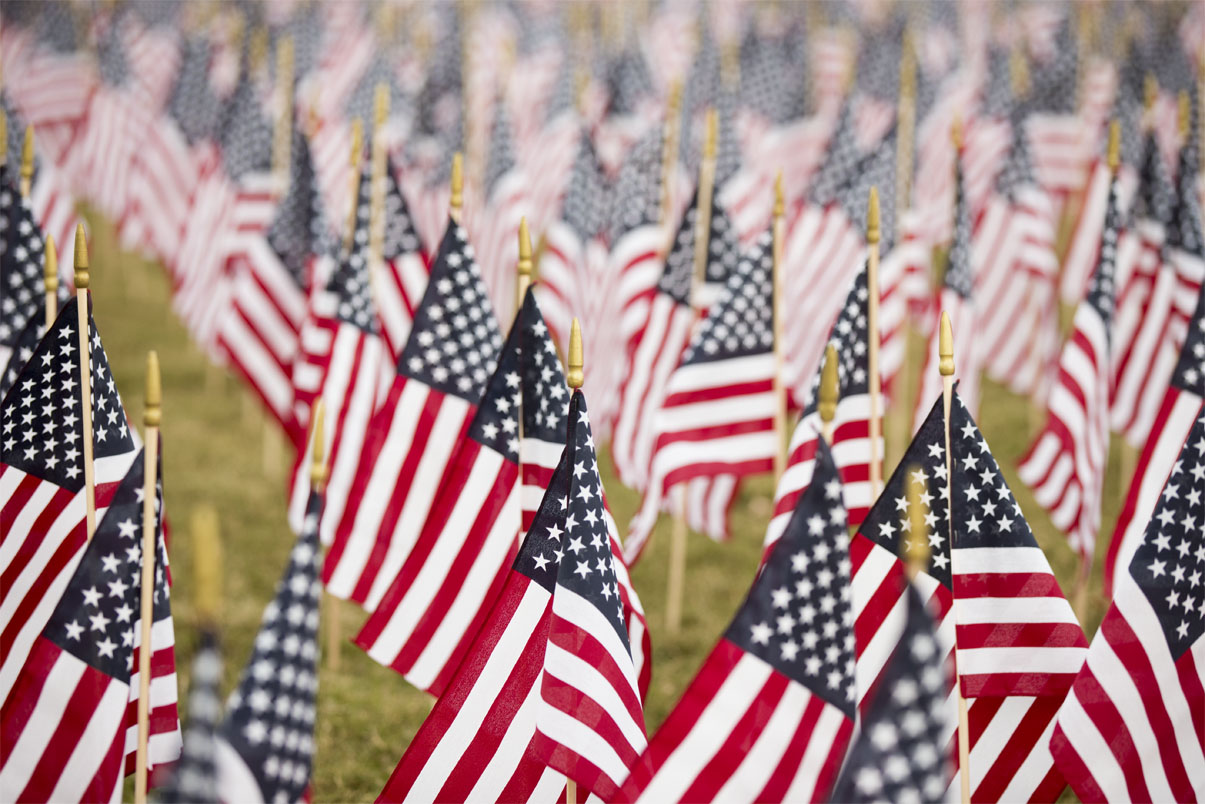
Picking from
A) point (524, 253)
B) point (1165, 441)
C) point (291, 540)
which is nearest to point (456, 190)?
point (524, 253)

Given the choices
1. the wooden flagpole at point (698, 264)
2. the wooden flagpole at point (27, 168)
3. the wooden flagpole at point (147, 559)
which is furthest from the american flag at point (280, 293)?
the wooden flagpole at point (147, 559)

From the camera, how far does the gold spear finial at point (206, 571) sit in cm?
377

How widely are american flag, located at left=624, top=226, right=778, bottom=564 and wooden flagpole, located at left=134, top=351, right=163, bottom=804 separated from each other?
3225mm

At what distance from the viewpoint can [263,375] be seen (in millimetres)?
10602

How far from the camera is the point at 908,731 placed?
406 cm

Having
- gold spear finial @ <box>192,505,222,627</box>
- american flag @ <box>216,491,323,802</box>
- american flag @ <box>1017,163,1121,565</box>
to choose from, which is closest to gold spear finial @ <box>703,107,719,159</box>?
american flag @ <box>1017,163,1121,565</box>

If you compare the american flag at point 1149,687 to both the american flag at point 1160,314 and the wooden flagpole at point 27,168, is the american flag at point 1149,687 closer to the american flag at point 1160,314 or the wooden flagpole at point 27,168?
the american flag at point 1160,314

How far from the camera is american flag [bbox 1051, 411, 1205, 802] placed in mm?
5430

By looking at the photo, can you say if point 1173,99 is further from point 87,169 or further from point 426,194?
point 87,169

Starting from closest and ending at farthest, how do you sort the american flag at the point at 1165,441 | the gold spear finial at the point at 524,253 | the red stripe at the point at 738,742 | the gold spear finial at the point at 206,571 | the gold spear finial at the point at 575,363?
the gold spear finial at the point at 206,571 < the red stripe at the point at 738,742 < the gold spear finial at the point at 575,363 < the gold spear finial at the point at 524,253 < the american flag at the point at 1165,441

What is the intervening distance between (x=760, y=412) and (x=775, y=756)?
3.26 metres

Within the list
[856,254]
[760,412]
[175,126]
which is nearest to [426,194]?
[175,126]

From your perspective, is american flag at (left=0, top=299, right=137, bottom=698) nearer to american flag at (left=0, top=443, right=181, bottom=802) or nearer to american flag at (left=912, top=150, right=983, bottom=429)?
american flag at (left=0, top=443, right=181, bottom=802)

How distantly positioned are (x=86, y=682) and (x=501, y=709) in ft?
5.32
